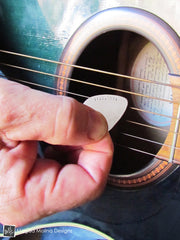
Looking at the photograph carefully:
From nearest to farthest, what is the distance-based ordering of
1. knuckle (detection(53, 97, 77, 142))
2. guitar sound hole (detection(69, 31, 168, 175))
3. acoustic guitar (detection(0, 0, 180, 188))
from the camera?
knuckle (detection(53, 97, 77, 142)) → acoustic guitar (detection(0, 0, 180, 188)) → guitar sound hole (detection(69, 31, 168, 175))

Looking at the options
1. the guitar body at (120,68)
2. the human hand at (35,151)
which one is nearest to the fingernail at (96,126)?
the human hand at (35,151)

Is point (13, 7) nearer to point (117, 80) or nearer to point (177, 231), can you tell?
point (117, 80)

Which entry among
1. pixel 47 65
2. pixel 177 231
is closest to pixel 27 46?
pixel 47 65

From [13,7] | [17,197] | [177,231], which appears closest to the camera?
[17,197]

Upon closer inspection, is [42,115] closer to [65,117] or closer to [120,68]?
[65,117]

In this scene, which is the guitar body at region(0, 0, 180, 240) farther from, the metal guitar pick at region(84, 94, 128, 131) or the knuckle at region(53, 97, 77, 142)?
the knuckle at region(53, 97, 77, 142)

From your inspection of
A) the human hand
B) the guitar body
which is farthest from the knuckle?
the guitar body

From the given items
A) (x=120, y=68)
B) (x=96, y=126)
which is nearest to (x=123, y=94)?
(x=120, y=68)
